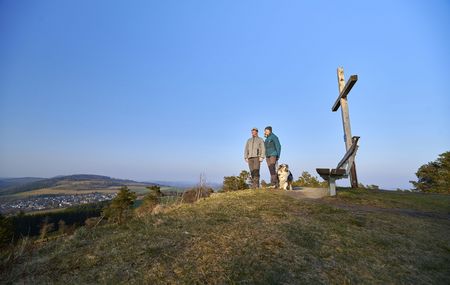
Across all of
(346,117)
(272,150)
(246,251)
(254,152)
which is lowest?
(246,251)

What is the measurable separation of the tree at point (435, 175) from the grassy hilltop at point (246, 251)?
74.8 feet

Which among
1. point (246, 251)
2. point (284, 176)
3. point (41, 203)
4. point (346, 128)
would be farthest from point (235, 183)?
point (41, 203)

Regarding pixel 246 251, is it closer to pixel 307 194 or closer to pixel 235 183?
pixel 307 194

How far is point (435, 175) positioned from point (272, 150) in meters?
24.1

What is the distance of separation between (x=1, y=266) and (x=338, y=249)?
4868 millimetres

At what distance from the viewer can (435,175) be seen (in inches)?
1030

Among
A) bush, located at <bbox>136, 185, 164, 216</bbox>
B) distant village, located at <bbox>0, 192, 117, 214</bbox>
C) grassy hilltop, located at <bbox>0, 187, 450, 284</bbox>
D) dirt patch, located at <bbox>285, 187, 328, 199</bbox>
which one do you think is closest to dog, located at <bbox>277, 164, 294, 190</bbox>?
dirt patch, located at <bbox>285, 187, 328, 199</bbox>

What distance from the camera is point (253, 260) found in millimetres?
3625

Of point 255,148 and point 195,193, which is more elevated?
point 255,148

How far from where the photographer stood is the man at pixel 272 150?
11.4 m

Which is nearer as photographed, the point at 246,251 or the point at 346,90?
the point at 246,251

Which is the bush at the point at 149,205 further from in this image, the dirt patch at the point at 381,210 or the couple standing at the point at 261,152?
the dirt patch at the point at 381,210

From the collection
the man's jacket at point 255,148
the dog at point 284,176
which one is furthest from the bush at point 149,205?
the dog at point 284,176

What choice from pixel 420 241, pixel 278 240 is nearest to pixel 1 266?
pixel 278 240
